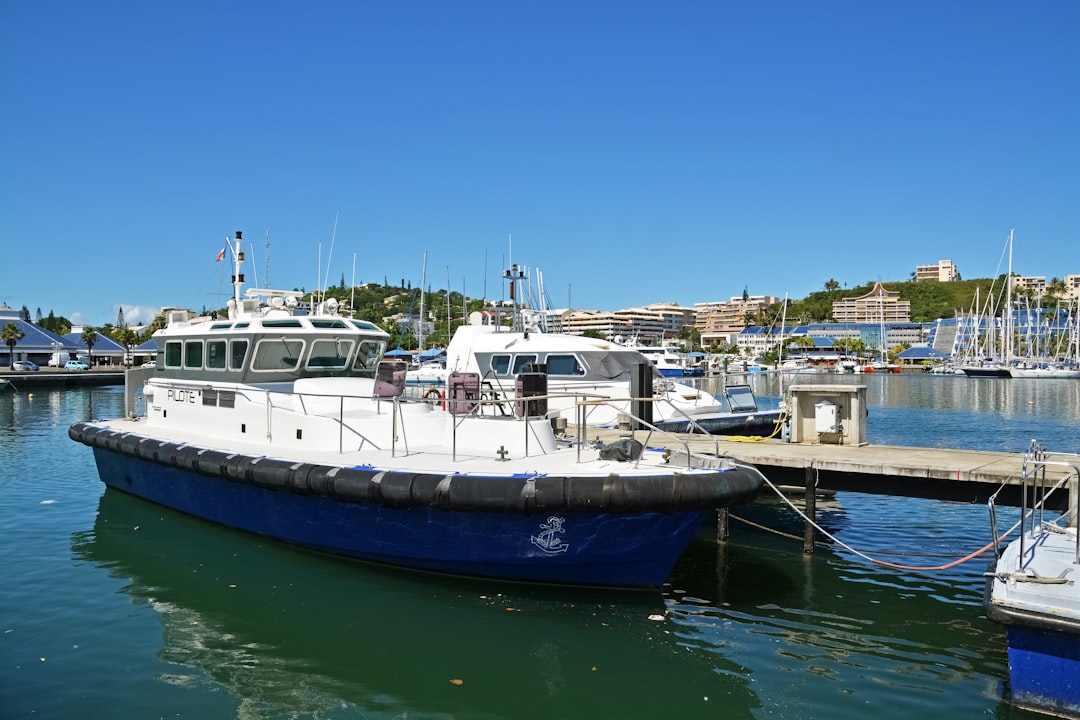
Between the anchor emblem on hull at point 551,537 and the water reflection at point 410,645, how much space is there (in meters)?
0.68

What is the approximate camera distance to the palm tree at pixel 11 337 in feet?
235

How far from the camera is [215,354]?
44.2ft

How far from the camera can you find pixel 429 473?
9.18 m

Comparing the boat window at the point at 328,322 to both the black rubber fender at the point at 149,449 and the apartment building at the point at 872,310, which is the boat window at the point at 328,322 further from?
the apartment building at the point at 872,310

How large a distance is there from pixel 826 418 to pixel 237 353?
1003cm

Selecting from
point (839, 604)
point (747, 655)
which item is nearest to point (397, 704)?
point (747, 655)

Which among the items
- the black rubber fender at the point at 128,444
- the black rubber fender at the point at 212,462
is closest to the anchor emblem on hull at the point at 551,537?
the black rubber fender at the point at 212,462

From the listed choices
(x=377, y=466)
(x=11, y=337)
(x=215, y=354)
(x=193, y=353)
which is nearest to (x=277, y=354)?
(x=215, y=354)

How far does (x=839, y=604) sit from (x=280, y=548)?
25.0 ft

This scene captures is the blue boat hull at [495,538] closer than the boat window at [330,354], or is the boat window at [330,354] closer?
the blue boat hull at [495,538]

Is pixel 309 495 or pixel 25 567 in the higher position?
pixel 309 495

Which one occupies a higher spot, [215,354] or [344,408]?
[215,354]

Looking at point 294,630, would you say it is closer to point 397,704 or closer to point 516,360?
point 397,704

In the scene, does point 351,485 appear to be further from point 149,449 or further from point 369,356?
point 149,449
